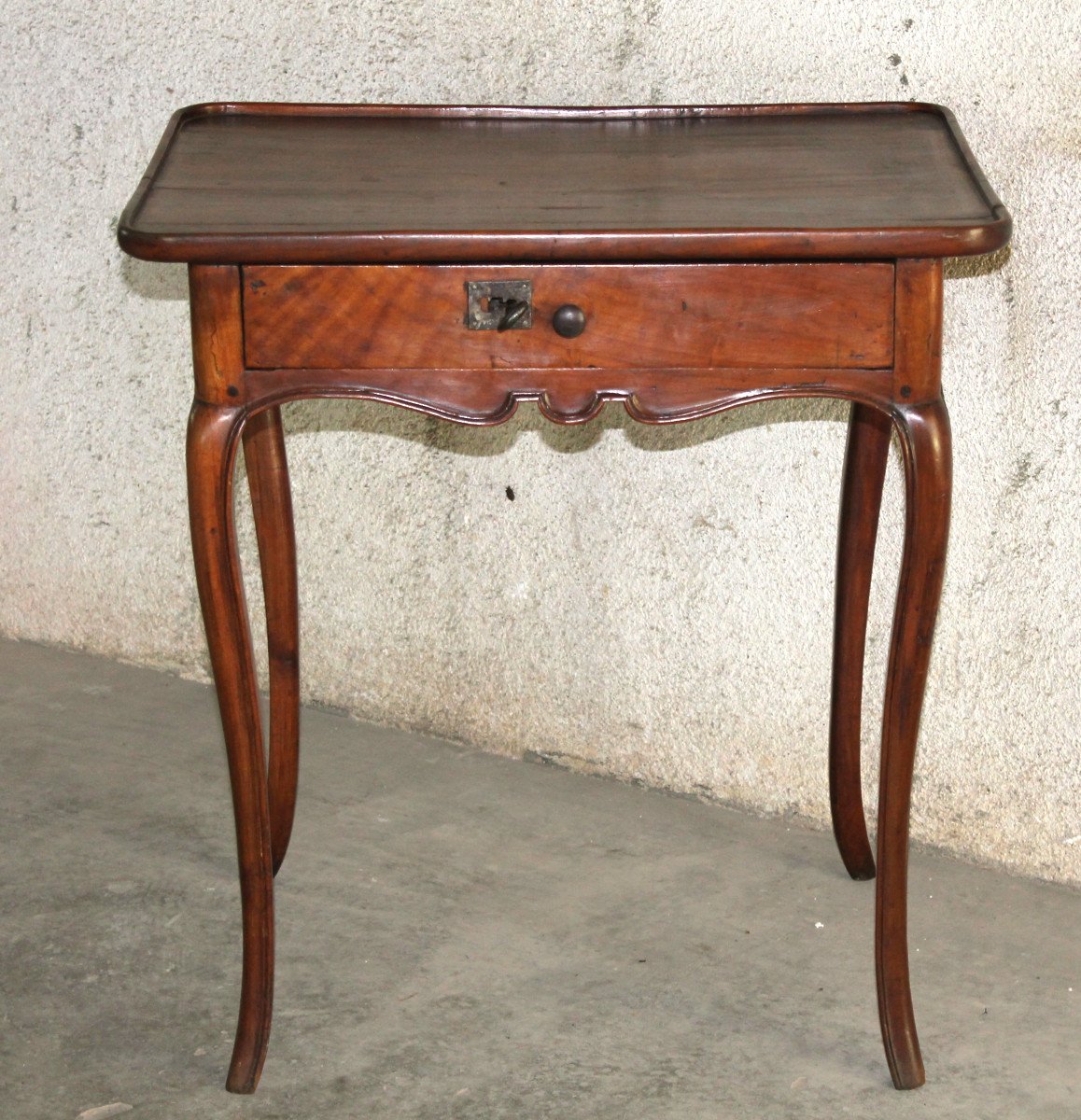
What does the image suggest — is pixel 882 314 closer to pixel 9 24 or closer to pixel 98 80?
pixel 98 80

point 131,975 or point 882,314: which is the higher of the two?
point 882,314

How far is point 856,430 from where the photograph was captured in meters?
1.92

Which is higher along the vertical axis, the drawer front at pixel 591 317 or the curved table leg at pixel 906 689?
the drawer front at pixel 591 317

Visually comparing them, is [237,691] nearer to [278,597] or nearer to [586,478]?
[278,597]

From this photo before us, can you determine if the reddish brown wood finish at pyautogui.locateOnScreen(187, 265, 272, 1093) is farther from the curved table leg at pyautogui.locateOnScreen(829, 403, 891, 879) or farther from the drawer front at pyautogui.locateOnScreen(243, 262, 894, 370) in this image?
the curved table leg at pyautogui.locateOnScreen(829, 403, 891, 879)

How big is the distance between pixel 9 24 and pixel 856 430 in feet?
5.24

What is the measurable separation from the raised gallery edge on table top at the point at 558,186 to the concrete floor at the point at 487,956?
0.86 m

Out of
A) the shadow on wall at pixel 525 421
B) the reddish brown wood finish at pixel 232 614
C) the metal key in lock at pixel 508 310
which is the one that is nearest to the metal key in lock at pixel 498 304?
the metal key in lock at pixel 508 310

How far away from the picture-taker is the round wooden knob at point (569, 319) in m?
1.43

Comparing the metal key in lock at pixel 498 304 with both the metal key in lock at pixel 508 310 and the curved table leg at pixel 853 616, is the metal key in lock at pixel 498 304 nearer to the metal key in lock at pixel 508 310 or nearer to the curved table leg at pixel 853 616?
the metal key in lock at pixel 508 310

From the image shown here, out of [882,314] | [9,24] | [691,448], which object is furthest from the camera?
[9,24]

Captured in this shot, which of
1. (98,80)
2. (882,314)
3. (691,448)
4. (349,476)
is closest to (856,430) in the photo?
(691,448)

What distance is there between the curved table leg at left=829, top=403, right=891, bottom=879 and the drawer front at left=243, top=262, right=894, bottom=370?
46 centimetres

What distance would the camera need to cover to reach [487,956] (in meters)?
1.91
